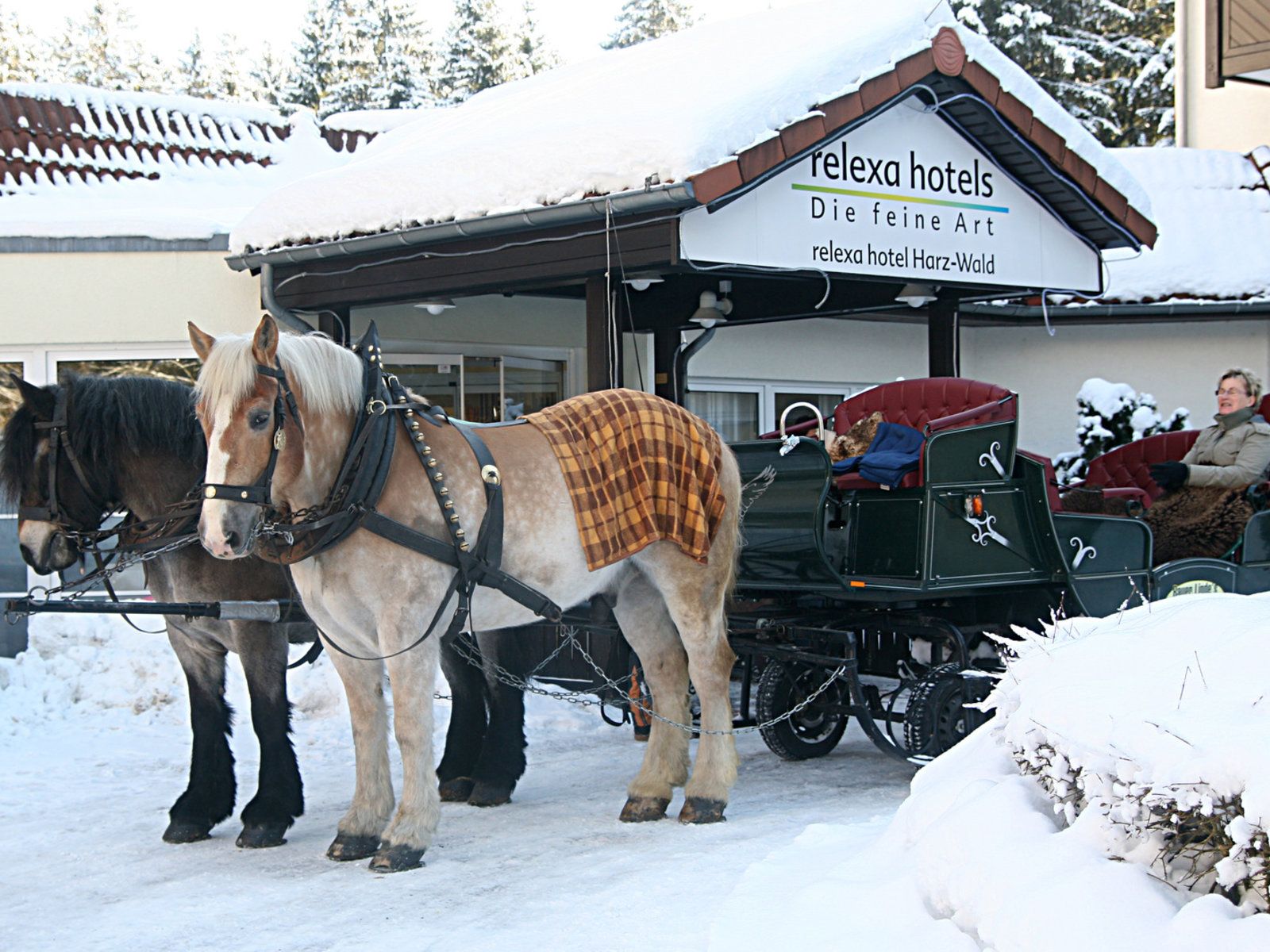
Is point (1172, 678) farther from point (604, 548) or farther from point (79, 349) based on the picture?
point (79, 349)

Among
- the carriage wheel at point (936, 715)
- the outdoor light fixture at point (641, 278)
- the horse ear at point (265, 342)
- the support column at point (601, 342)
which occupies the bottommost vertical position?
the carriage wheel at point (936, 715)

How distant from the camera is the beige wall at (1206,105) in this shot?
18.6 m

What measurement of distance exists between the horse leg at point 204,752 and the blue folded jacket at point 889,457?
3072 mm

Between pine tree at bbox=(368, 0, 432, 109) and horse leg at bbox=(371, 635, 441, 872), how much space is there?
39513mm

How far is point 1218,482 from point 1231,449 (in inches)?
7.7

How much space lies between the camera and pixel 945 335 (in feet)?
34.6

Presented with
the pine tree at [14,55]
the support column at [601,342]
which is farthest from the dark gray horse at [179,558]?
the pine tree at [14,55]

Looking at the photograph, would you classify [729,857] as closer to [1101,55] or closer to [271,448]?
[271,448]

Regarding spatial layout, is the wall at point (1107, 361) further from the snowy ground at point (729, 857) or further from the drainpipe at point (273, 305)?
the snowy ground at point (729, 857)

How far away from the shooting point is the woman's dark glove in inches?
289

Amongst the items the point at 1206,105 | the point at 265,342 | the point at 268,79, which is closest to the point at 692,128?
the point at 265,342

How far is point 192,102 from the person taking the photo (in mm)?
12586

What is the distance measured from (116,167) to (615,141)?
5865 mm

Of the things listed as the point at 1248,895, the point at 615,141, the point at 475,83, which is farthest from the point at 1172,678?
the point at 475,83
